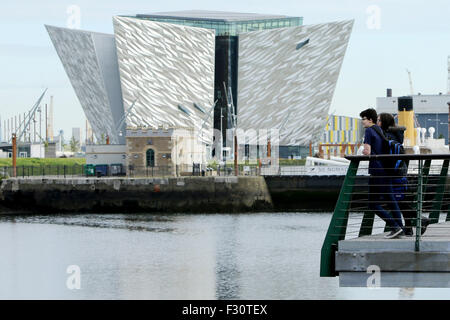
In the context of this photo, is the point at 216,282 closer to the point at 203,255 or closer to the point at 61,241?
the point at 203,255

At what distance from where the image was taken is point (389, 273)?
775 cm

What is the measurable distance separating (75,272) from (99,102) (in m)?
69.7

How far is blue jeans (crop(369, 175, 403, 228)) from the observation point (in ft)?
28.4

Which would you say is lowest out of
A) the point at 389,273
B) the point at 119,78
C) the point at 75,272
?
the point at 75,272

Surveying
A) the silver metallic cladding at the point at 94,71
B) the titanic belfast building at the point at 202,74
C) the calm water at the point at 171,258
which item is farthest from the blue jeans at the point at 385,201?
the silver metallic cladding at the point at 94,71

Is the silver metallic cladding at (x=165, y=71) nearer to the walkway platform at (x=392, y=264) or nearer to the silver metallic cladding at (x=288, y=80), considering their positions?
the silver metallic cladding at (x=288, y=80)

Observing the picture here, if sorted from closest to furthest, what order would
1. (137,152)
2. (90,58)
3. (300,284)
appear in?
(300,284) → (137,152) → (90,58)

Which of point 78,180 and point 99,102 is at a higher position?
point 99,102

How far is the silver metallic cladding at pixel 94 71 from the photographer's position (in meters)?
95.8

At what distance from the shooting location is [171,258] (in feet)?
107

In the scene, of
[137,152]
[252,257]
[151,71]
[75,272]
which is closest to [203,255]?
[252,257]

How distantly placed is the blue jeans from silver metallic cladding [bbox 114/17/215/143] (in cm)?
8523

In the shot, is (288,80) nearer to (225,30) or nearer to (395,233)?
(225,30)

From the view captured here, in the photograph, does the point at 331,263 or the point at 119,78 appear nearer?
the point at 331,263
